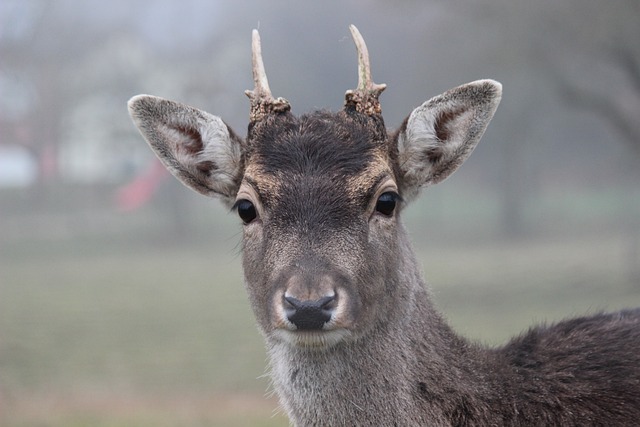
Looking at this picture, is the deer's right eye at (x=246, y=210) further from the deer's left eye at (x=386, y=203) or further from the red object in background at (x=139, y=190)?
the red object in background at (x=139, y=190)

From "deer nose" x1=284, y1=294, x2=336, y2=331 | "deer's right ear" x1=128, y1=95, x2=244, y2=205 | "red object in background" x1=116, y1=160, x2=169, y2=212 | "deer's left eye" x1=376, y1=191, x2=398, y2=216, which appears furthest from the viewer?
"red object in background" x1=116, y1=160, x2=169, y2=212

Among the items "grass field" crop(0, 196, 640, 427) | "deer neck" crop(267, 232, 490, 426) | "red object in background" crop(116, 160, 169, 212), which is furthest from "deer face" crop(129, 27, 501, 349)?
"red object in background" crop(116, 160, 169, 212)

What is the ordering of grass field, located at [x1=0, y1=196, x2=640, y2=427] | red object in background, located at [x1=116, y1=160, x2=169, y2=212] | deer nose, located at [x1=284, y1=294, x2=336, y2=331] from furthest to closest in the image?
red object in background, located at [x1=116, y1=160, x2=169, y2=212], grass field, located at [x1=0, y1=196, x2=640, y2=427], deer nose, located at [x1=284, y1=294, x2=336, y2=331]

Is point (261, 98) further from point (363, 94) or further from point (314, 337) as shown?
point (314, 337)

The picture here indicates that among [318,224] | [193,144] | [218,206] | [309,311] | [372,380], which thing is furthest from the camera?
[218,206]

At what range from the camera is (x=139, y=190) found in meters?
40.9

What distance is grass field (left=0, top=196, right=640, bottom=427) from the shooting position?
15.0 metres

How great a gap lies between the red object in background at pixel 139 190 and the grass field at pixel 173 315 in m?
2.40

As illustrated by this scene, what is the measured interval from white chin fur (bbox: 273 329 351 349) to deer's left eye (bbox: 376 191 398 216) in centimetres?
88

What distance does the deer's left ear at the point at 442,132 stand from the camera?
19.0 ft

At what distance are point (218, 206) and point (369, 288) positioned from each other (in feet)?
20.4

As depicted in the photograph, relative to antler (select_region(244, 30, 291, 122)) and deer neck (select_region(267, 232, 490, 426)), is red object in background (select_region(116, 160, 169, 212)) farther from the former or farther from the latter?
deer neck (select_region(267, 232, 490, 426))

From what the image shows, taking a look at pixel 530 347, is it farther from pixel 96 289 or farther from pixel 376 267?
pixel 96 289

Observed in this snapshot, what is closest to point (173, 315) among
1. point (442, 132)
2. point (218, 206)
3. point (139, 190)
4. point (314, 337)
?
point (218, 206)
